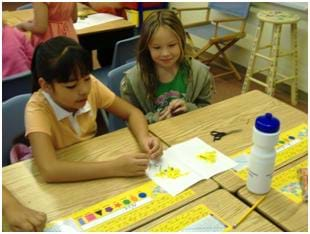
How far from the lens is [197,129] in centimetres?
151

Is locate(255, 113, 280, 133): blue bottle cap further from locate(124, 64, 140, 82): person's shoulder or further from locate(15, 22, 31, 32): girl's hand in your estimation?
locate(15, 22, 31, 32): girl's hand

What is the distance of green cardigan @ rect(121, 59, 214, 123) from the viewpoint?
1832 millimetres

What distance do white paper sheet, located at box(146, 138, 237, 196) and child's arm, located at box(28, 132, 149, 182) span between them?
52mm

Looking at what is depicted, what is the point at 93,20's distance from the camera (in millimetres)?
3033

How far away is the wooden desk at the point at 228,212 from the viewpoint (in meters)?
1.04

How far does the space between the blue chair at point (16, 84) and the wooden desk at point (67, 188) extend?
30.4 inches

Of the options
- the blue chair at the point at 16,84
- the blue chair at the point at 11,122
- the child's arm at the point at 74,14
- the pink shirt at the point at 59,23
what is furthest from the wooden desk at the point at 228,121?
the child's arm at the point at 74,14

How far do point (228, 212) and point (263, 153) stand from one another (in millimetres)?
181

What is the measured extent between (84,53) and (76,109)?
0.22 m

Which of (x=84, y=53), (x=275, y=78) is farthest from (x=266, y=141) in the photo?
(x=275, y=78)

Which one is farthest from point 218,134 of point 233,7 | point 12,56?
point 233,7

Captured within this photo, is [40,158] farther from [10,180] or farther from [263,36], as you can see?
[263,36]

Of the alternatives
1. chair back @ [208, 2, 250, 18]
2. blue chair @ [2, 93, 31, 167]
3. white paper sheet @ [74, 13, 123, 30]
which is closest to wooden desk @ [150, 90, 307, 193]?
blue chair @ [2, 93, 31, 167]

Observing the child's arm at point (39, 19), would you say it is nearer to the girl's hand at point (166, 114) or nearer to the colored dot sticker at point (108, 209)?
the girl's hand at point (166, 114)
